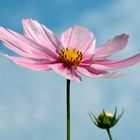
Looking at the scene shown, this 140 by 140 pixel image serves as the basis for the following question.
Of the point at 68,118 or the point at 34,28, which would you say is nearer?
the point at 68,118

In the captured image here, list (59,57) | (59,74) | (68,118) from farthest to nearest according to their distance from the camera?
(59,57), (59,74), (68,118)

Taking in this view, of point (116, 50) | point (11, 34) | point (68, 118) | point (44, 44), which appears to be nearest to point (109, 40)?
point (116, 50)

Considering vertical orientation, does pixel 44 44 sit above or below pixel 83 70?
above

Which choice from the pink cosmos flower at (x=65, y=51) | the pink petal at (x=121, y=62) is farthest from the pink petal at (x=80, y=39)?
the pink petal at (x=121, y=62)

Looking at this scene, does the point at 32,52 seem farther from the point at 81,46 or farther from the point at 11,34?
the point at 81,46

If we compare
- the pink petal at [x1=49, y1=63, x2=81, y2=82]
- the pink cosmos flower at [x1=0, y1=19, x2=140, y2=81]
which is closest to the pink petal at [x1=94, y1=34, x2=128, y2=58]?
the pink cosmos flower at [x1=0, y1=19, x2=140, y2=81]

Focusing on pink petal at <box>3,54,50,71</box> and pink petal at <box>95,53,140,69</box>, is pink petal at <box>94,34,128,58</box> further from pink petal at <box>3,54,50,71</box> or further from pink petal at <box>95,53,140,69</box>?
pink petal at <box>3,54,50,71</box>
